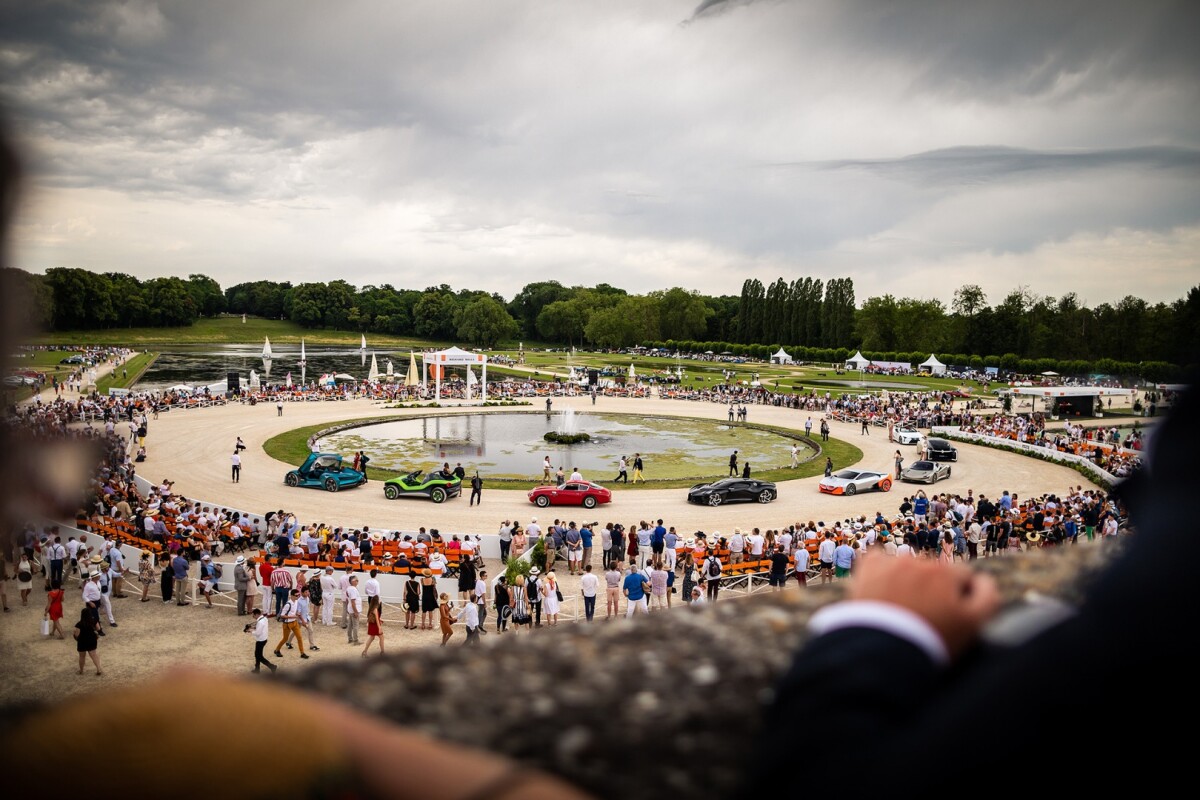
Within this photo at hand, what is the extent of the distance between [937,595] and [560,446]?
43.1 metres

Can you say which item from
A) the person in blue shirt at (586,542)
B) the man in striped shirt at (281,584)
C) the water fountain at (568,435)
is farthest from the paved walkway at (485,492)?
the man in striped shirt at (281,584)

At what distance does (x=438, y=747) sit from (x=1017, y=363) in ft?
411

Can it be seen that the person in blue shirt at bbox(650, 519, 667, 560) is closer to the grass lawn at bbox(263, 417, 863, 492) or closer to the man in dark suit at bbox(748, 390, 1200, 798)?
the grass lawn at bbox(263, 417, 863, 492)

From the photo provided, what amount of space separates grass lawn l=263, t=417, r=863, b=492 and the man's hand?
3111 centimetres

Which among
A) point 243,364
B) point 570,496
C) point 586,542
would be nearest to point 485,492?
point 570,496

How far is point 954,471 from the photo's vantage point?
125 feet

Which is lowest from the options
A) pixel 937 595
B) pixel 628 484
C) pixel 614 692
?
pixel 628 484

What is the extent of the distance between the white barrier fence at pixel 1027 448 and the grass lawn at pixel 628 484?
790 centimetres

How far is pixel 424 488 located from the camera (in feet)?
99.1

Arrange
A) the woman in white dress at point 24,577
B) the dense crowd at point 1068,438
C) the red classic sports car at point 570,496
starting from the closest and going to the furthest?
the woman in white dress at point 24,577 → the red classic sports car at point 570,496 → the dense crowd at point 1068,438

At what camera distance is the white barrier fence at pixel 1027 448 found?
36.1 m

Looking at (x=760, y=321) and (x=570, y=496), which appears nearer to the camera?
(x=570, y=496)

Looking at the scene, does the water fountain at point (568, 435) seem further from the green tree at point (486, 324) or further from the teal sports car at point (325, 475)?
the green tree at point (486, 324)

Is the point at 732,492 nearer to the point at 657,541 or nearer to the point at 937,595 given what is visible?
the point at 657,541
